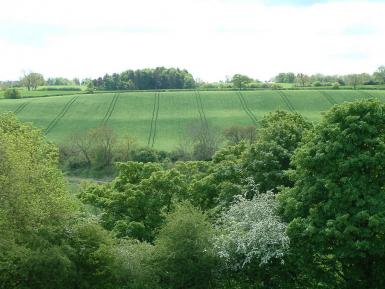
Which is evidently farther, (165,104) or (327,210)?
(165,104)

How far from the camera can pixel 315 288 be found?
33531 mm

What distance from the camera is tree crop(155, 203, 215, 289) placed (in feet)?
108

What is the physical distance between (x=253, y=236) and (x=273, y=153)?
9118mm

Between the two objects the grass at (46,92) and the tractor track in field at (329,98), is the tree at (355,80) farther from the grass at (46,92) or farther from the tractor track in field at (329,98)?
the grass at (46,92)

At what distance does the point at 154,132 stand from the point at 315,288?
84.3 metres

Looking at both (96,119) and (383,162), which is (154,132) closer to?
(96,119)

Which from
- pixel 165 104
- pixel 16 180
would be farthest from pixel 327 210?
pixel 165 104

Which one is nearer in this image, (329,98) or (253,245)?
(253,245)

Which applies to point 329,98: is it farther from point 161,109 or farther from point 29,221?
point 29,221

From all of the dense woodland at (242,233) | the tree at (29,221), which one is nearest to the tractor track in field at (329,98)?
the dense woodland at (242,233)

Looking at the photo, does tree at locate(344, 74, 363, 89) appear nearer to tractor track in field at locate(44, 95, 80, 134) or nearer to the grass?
tractor track in field at locate(44, 95, 80, 134)

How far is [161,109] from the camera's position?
431ft

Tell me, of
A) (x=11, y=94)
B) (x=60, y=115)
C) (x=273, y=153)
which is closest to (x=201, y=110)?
(x=60, y=115)

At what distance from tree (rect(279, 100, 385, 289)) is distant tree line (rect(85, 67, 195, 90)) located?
13231 centimetres
